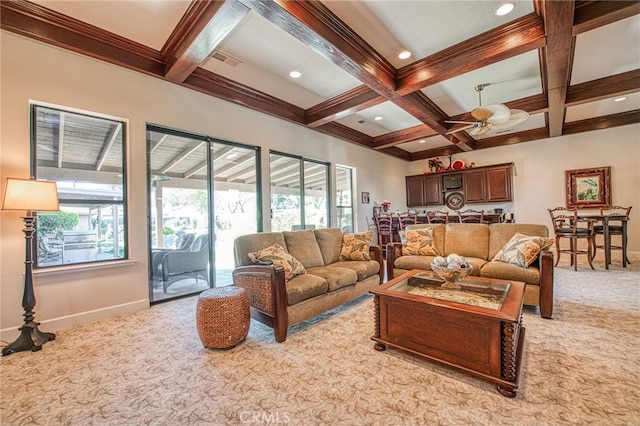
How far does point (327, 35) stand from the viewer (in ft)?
8.82

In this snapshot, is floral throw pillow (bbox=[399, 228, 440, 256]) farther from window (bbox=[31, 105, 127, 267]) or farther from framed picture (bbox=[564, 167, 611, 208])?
framed picture (bbox=[564, 167, 611, 208])

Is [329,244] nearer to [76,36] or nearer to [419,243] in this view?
[419,243]

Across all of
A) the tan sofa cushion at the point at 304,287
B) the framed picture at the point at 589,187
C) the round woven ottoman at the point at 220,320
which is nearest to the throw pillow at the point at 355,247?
the tan sofa cushion at the point at 304,287

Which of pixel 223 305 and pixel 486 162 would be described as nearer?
pixel 223 305

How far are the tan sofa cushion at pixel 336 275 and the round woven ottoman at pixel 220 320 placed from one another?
3.18 feet

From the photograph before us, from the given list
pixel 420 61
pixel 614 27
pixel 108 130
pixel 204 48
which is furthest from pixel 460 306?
pixel 108 130

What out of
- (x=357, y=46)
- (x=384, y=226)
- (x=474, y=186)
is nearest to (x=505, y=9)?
(x=357, y=46)

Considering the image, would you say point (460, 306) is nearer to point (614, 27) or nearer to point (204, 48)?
point (204, 48)

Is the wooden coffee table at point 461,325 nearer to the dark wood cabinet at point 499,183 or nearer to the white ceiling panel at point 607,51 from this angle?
the white ceiling panel at point 607,51

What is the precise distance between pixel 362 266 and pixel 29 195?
3333 mm

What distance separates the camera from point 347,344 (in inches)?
92.0

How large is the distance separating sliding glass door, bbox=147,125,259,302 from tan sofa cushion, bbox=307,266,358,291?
1749 mm

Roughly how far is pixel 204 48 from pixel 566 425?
13.3 feet

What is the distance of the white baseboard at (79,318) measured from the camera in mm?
2512
